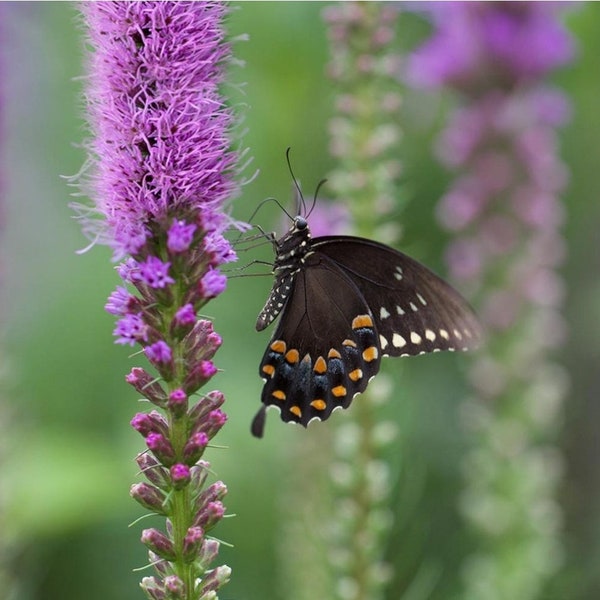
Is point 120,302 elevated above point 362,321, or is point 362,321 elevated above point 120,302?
point 362,321

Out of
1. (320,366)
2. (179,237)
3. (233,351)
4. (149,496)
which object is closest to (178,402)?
(149,496)

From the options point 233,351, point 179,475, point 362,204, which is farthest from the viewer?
point 233,351

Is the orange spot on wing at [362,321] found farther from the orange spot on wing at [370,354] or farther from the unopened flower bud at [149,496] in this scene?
the unopened flower bud at [149,496]

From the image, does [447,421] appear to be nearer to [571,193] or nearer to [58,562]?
[571,193]

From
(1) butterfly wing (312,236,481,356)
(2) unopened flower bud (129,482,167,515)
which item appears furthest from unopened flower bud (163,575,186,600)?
(1) butterfly wing (312,236,481,356)

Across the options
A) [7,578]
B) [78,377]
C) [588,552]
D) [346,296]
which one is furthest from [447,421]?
[7,578]

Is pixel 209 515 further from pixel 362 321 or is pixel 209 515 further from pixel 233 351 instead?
pixel 233 351

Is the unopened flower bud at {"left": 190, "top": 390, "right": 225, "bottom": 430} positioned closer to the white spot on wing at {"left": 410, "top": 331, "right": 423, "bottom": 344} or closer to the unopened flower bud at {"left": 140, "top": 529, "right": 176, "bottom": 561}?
the unopened flower bud at {"left": 140, "top": 529, "right": 176, "bottom": 561}
